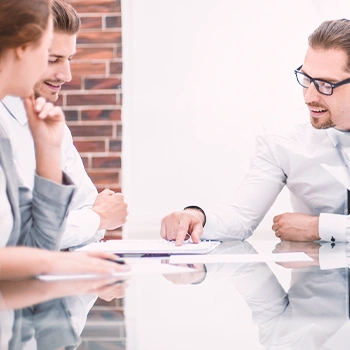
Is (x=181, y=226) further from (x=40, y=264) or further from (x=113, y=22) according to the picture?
(x=113, y=22)

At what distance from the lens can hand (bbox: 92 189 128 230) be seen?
198 cm

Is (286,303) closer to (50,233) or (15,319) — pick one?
(15,319)

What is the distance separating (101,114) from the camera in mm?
3600

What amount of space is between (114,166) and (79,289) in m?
2.73

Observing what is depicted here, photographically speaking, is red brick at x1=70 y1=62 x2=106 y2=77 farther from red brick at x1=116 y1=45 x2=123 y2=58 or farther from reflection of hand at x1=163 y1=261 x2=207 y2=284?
reflection of hand at x1=163 y1=261 x2=207 y2=284

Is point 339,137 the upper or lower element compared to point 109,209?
upper

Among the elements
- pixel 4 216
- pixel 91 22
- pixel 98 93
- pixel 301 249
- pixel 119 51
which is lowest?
pixel 301 249

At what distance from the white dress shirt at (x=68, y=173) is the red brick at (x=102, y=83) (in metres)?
1.36

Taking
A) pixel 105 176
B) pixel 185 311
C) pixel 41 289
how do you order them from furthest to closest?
pixel 105 176 < pixel 41 289 < pixel 185 311

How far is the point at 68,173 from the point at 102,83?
1537mm

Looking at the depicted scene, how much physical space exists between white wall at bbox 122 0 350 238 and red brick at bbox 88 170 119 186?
191 millimetres

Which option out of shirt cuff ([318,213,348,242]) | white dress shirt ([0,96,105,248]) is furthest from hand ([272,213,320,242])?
white dress shirt ([0,96,105,248])

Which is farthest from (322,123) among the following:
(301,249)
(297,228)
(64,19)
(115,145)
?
(115,145)

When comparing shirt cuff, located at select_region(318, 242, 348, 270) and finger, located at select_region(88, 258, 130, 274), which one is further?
shirt cuff, located at select_region(318, 242, 348, 270)
